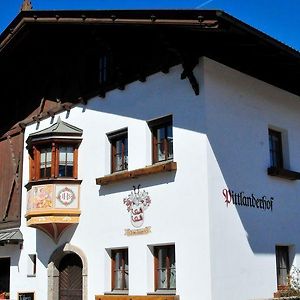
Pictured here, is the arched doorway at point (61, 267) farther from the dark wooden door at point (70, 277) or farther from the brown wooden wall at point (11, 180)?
the brown wooden wall at point (11, 180)

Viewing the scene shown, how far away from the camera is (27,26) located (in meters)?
14.1

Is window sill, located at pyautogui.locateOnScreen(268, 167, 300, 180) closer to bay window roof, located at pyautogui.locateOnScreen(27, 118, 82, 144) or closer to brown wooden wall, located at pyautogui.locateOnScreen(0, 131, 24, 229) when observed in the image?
bay window roof, located at pyautogui.locateOnScreen(27, 118, 82, 144)

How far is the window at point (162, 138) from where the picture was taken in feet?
39.0

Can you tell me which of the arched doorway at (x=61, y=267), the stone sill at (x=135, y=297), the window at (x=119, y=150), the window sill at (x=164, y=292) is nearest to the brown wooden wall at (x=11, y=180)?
the arched doorway at (x=61, y=267)

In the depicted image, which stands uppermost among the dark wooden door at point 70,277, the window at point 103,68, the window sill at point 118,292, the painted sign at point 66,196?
the window at point 103,68

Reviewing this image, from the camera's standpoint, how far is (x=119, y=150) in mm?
13102

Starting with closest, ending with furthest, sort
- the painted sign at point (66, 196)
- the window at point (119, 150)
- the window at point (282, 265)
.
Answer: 1. the window at point (282, 265)
2. the window at point (119, 150)
3. the painted sign at point (66, 196)

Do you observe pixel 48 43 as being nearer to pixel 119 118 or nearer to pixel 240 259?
pixel 119 118

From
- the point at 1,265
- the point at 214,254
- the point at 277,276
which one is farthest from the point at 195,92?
the point at 1,265

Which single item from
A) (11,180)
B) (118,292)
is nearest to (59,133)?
(11,180)

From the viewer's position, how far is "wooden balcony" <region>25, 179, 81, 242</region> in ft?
44.2

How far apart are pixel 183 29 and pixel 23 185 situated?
7.53 metres

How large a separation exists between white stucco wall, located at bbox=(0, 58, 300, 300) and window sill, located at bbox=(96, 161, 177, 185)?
0.48 feet

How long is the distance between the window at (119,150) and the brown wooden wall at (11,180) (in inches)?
156
